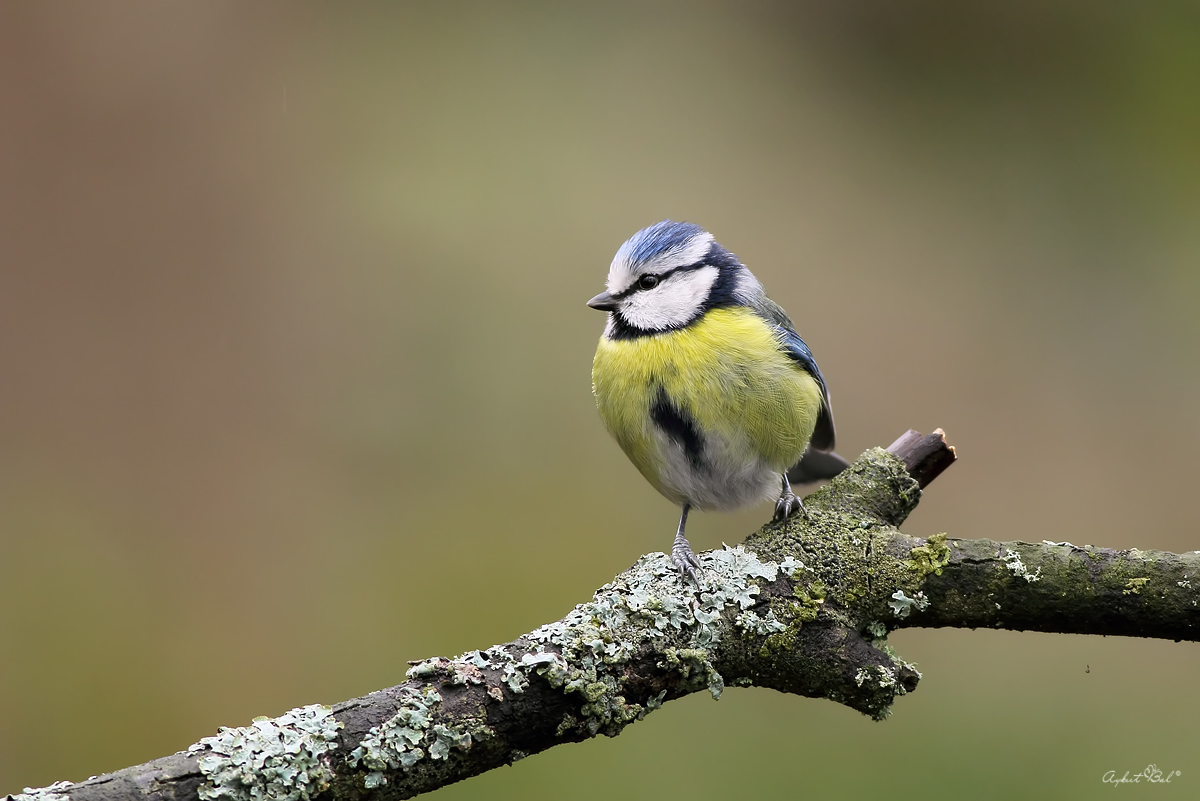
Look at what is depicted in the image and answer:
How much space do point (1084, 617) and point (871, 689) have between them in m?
0.31

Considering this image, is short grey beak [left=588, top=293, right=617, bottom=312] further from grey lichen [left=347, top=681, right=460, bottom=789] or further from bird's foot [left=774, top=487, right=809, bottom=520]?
grey lichen [left=347, top=681, right=460, bottom=789]

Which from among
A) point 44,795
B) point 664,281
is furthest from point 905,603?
point 44,795

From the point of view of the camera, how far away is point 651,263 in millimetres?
1844

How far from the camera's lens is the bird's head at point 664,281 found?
1820mm

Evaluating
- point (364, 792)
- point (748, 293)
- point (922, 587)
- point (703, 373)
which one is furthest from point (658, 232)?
point (364, 792)

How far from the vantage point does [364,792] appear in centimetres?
106

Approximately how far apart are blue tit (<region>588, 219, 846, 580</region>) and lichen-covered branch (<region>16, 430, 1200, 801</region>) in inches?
9.4

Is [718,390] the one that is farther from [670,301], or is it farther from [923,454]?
[923,454]

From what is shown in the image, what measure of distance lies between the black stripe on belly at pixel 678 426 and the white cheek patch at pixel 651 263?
0.29 meters

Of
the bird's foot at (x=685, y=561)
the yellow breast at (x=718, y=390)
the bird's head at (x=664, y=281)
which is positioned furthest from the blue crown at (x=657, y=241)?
the bird's foot at (x=685, y=561)

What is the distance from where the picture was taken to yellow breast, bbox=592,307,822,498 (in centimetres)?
167

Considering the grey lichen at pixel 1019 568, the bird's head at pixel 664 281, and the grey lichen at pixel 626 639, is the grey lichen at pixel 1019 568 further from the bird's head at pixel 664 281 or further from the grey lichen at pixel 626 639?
the bird's head at pixel 664 281

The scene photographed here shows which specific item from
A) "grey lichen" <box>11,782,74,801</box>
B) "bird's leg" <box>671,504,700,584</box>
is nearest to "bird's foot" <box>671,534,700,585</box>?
"bird's leg" <box>671,504,700,584</box>

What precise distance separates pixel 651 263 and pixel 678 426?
1.18 feet
